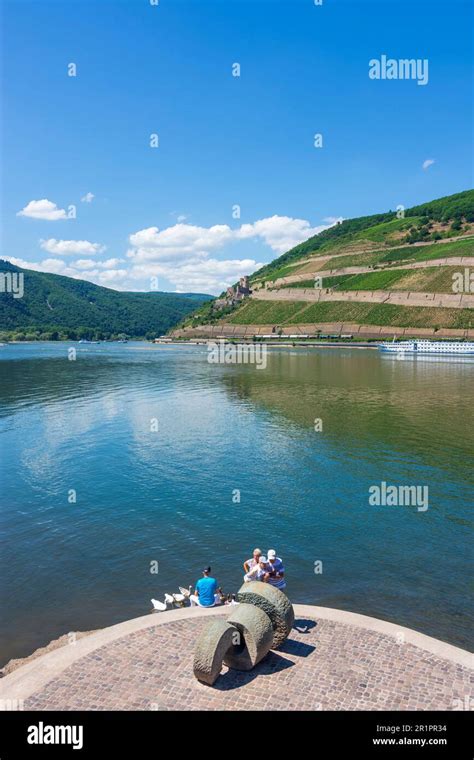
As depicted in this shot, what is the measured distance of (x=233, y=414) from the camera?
4844cm

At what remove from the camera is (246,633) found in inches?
438

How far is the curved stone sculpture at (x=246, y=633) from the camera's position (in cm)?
1034

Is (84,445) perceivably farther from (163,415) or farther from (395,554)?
(395,554)

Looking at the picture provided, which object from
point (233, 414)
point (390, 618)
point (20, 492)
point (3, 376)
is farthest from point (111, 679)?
point (3, 376)

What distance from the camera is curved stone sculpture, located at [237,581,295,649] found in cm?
1176

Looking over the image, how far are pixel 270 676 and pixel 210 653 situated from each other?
5.06 ft

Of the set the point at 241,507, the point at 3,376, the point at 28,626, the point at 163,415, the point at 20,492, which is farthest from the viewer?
the point at 3,376

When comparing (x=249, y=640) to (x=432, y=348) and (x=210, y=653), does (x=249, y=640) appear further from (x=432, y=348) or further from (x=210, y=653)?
(x=432, y=348)

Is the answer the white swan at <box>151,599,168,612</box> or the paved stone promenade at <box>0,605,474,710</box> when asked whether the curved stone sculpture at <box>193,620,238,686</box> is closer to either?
the paved stone promenade at <box>0,605,474,710</box>

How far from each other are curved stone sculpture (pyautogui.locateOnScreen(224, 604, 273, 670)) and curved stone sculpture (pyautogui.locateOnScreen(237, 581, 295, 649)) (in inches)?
14.3

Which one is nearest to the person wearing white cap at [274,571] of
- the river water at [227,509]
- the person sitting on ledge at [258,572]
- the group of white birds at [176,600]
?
the person sitting on ledge at [258,572]

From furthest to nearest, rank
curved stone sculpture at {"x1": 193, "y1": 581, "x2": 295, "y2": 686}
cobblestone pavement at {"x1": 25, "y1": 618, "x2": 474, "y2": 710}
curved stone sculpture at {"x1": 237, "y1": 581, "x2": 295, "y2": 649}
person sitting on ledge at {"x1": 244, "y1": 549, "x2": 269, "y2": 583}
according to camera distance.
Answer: person sitting on ledge at {"x1": 244, "y1": 549, "x2": 269, "y2": 583} < curved stone sculpture at {"x1": 237, "y1": 581, "x2": 295, "y2": 649} < curved stone sculpture at {"x1": 193, "y1": 581, "x2": 295, "y2": 686} < cobblestone pavement at {"x1": 25, "y1": 618, "x2": 474, "y2": 710}

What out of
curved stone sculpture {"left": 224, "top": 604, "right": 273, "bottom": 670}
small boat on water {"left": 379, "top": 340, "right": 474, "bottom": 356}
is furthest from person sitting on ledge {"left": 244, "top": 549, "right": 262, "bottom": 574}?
small boat on water {"left": 379, "top": 340, "right": 474, "bottom": 356}
